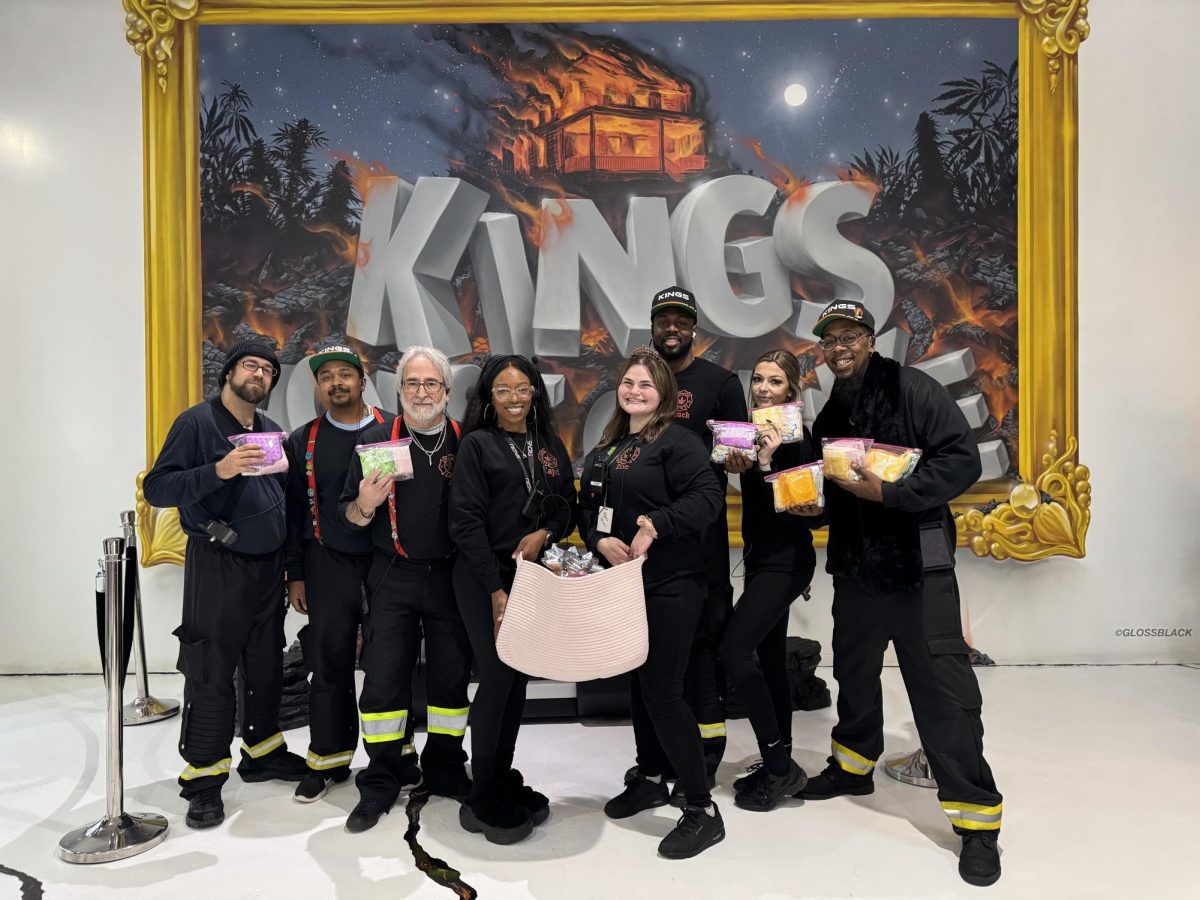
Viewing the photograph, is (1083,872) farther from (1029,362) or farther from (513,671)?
(1029,362)

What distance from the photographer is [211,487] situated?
308cm

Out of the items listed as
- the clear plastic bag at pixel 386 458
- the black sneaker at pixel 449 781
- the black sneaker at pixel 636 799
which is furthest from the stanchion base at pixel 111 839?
the black sneaker at pixel 636 799

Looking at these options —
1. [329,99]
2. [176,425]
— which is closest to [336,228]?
[329,99]

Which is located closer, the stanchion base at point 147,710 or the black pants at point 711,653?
the black pants at point 711,653

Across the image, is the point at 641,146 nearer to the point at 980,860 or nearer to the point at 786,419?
the point at 786,419

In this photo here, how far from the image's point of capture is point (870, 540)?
9.82 feet

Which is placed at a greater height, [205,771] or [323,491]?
[323,491]

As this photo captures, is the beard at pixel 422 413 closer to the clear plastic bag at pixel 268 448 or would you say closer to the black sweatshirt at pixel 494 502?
the black sweatshirt at pixel 494 502

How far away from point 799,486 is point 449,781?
1.89 meters

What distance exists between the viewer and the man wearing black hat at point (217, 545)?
3.12 m

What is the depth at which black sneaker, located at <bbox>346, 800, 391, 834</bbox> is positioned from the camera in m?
3.02

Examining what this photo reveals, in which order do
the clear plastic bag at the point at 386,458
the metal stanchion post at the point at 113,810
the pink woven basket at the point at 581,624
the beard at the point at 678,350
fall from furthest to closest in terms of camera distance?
the beard at the point at 678,350 → the clear plastic bag at the point at 386,458 → the metal stanchion post at the point at 113,810 → the pink woven basket at the point at 581,624

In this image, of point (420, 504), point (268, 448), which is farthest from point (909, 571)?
point (268, 448)

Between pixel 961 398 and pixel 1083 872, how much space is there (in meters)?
3.32
